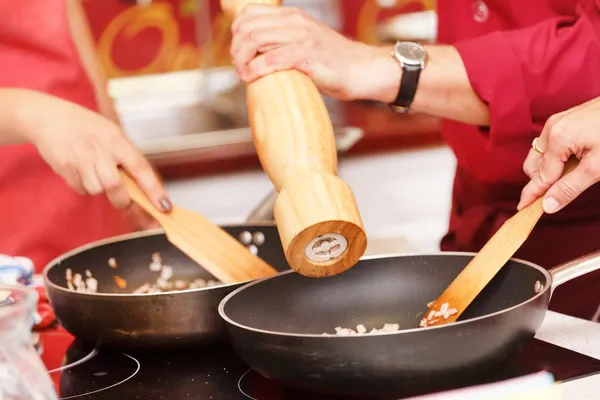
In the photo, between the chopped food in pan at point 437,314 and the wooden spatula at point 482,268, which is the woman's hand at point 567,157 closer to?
the wooden spatula at point 482,268

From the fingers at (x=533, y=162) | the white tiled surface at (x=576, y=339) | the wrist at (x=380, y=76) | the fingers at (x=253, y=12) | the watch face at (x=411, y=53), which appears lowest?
the white tiled surface at (x=576, y=339)

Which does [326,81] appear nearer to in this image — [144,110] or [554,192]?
[554,192]

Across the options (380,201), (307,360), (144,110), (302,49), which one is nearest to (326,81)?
(302,49)

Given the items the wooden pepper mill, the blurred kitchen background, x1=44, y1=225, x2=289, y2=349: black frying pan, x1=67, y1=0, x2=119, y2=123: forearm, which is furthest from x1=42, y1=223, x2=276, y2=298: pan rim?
the blurred kitchen background

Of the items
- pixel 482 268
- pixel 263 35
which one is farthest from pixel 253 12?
pixel 482 268

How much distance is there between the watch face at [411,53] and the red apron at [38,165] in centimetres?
63

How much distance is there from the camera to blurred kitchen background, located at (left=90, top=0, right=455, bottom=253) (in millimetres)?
2281

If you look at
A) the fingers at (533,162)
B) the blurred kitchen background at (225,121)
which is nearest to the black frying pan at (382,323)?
the fingers at (533,162)

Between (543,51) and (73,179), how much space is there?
57 cm

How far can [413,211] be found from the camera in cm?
A: 258

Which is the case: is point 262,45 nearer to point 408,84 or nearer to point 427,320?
point 408,84

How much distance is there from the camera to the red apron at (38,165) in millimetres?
1345

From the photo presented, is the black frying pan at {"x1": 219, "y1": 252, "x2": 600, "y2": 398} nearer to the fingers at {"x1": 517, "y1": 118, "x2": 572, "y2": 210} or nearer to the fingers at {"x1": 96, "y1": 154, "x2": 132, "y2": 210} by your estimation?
the fingers at {"x1": 517, "y1": 118, "x2": 572, "y2": 210}

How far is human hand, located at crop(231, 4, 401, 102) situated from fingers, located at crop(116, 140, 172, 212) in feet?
0.51
